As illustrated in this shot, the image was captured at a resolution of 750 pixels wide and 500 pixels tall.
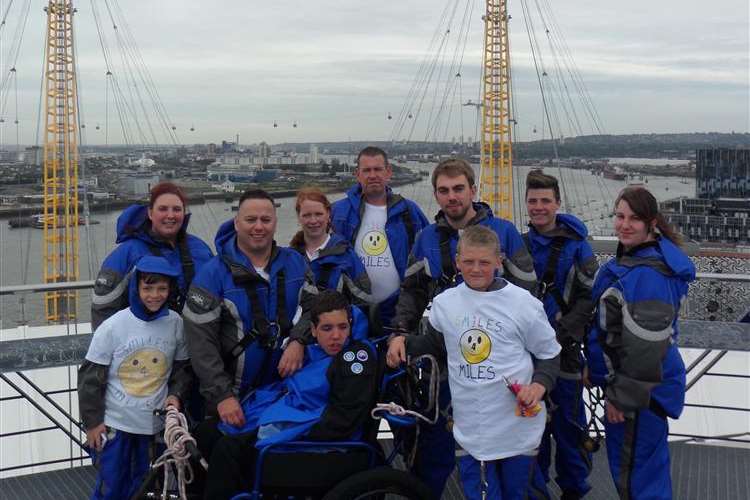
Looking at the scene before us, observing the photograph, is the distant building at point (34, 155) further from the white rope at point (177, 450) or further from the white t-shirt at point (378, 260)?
the white rope at point (177, 450)

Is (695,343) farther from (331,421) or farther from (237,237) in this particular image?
(237,237)

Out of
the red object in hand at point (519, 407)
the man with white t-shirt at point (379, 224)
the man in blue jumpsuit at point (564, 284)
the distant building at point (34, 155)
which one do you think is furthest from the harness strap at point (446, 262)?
the distant building at point (34, 155)

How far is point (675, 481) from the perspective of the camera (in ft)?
11.1

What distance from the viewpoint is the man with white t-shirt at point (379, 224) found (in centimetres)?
324

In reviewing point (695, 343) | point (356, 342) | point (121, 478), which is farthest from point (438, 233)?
point (121, 478)

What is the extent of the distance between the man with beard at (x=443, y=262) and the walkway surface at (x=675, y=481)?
1.78 feet

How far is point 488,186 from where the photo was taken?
1309 inches

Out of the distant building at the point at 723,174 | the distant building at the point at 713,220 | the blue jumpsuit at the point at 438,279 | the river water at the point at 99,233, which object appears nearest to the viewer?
the blue jumpsuit at the point at 438,279

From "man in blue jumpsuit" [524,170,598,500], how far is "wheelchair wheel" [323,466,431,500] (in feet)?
1.93

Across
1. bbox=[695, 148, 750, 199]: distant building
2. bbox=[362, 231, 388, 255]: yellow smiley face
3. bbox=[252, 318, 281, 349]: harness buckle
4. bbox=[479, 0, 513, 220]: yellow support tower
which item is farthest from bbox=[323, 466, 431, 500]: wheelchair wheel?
bbox=[695, 148, 750, 199]: distant building

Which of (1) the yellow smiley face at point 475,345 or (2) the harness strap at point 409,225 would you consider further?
(2) the harness strap at point 409,225

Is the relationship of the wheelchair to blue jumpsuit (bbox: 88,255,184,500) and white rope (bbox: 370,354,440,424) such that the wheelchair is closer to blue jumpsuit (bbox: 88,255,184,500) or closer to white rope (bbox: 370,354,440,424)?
white rope (bbox: 370,354,440,424)

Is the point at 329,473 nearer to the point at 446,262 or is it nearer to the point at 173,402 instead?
the point at 173,402

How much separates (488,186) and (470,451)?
103ft
